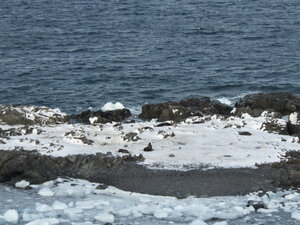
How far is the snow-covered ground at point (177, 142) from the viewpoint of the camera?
27.3m

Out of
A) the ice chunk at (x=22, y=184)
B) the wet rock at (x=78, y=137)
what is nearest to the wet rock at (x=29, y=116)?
the wet rock at (x=78, y=137)

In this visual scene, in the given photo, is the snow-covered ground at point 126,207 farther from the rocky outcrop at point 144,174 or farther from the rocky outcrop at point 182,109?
the rocky outcrop at point 182,109

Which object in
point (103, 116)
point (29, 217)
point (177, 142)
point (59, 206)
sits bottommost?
point (103, 116)

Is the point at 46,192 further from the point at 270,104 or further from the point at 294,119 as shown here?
the point at 270,104

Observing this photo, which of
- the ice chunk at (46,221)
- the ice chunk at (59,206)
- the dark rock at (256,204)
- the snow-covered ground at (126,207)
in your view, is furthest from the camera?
the dark rock at (256,204)

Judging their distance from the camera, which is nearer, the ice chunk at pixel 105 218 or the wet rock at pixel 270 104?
the ice chunk at pixel 105 218

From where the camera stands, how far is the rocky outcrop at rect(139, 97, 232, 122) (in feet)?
119

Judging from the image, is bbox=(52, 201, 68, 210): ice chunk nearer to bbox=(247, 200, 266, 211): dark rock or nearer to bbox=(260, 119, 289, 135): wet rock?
bbox=(247, 200, 266, 211): dark rock

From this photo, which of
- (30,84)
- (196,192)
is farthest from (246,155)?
(30,84)

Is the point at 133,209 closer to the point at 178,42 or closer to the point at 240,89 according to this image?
the point at 240,89

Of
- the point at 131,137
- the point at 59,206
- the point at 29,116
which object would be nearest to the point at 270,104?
the point at 131,137

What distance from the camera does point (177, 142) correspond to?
29.7 m

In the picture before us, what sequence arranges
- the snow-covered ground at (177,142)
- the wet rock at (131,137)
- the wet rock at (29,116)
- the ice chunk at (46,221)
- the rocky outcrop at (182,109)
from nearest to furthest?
the ice chunk at (46,221)
the snow-covered ground at (177,142)
the wet rock at (131,137)
the wet rock at (29,116)
the rocky outcrop at (182,109)

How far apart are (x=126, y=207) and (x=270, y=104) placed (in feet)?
59.4
